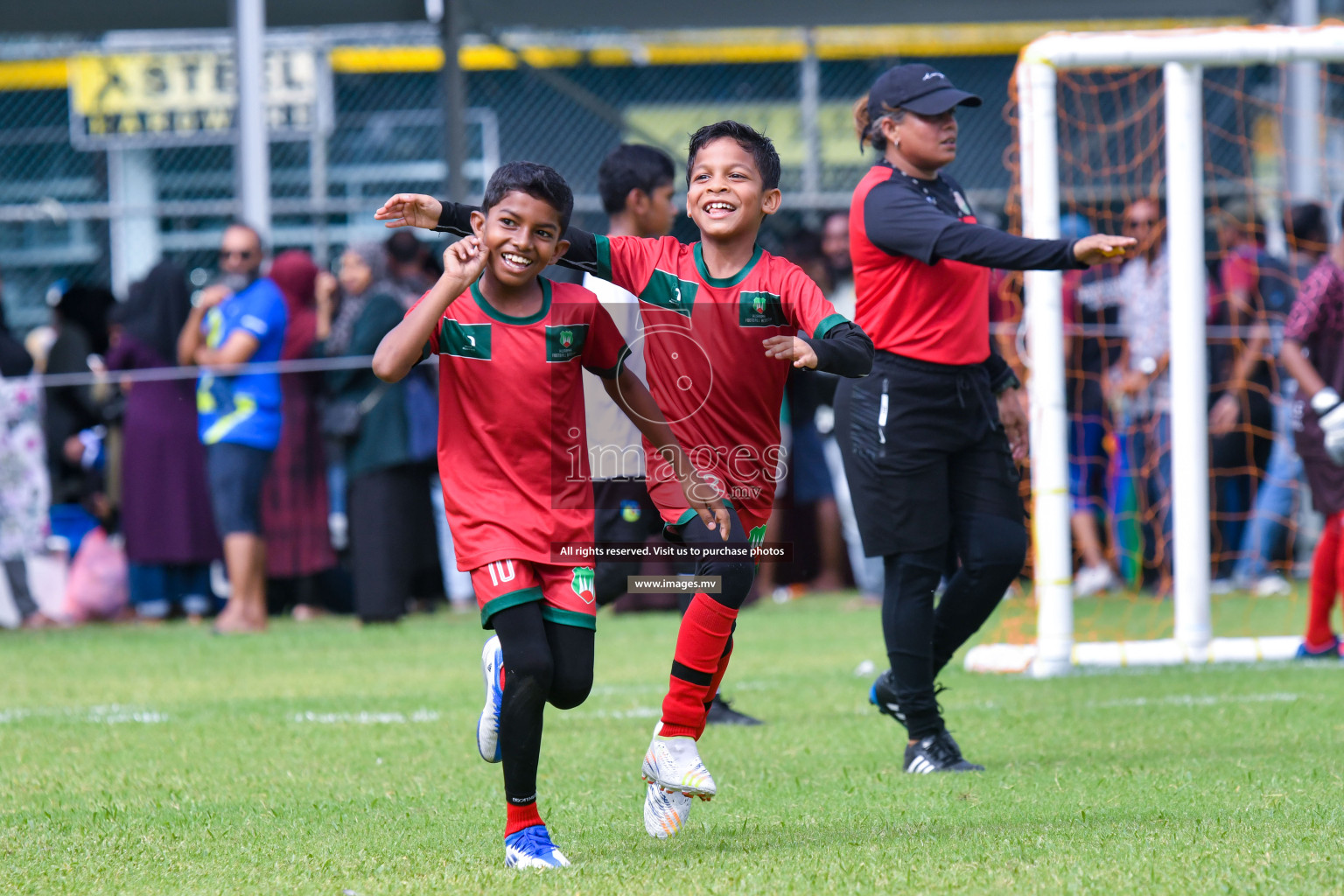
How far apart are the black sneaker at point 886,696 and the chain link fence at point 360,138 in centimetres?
759

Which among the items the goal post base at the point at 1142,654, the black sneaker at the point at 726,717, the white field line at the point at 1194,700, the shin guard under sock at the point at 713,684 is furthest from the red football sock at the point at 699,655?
the goal post base at the point at 1142,654

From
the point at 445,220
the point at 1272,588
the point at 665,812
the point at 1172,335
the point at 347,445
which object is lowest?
the point at 1272,588

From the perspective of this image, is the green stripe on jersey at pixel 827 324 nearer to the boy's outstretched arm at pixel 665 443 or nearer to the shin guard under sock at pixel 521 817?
the boy's outstretched arm at pixel 665 443

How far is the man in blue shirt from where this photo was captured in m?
9.41

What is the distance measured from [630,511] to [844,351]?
221 centimetres

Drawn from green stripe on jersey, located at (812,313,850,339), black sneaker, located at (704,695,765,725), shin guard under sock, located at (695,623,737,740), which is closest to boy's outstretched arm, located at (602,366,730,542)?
shin guard under sock, located at (695,623,737,740)

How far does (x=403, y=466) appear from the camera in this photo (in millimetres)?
9891

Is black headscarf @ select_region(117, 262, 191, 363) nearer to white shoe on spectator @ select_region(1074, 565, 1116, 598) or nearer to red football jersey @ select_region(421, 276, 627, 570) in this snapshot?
white shoe on spectator @ select_region(1074, 565, 1116, 598)

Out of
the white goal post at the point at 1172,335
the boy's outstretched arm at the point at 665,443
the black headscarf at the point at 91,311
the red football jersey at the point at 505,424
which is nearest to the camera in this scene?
the red football jersey at the point at 505,424

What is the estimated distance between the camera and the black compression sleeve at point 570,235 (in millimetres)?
4098

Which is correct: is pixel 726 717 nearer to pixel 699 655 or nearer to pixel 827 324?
pixel 699 655

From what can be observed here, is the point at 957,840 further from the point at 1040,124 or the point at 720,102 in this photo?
the point at 720,102

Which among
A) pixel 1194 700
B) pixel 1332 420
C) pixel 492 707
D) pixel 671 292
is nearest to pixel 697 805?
pixel 492 707

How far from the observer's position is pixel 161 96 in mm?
13219
